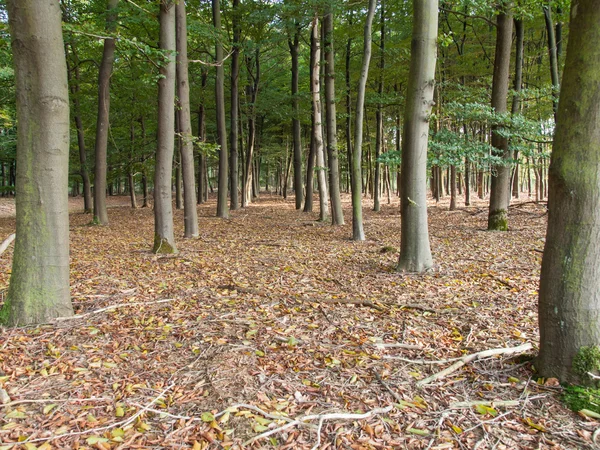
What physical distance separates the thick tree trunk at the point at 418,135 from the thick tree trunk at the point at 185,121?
4829mm

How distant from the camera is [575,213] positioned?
246cm

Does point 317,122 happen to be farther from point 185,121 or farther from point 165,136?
point 165,136

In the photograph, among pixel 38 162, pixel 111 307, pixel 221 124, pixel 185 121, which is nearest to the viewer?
pixel 38 162

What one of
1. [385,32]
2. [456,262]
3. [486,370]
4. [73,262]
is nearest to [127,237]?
[73,262]

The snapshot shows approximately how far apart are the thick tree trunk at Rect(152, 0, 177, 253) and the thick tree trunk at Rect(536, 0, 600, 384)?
20.7 feet

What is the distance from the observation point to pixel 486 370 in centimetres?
295

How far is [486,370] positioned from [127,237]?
30.4 feet

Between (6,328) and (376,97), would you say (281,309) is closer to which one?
(6,328)

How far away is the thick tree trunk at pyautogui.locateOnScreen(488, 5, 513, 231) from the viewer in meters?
9.23

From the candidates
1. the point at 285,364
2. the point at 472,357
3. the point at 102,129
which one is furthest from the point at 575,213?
the point at 102,129

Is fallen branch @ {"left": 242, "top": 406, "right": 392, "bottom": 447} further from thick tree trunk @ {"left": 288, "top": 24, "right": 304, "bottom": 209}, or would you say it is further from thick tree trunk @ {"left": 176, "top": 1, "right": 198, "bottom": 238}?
thick tree trunk @ {"left": 288, "top": 24, "right": 304, "bottom": 209}

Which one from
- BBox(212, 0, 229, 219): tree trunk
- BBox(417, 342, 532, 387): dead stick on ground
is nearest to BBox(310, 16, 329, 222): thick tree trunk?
BBox(212, 0, 229, 219): tree trunk

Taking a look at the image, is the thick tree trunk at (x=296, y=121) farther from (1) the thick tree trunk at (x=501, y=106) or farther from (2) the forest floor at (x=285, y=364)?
(2) the forest floor at (x=285, y=364)

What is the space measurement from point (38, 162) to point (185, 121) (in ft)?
18.6
